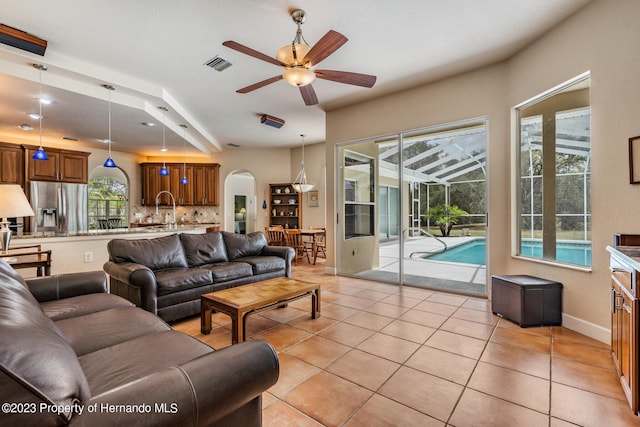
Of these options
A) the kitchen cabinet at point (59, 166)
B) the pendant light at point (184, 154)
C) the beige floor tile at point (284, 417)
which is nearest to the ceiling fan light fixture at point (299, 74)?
the beige floor tile at point (284, 417)

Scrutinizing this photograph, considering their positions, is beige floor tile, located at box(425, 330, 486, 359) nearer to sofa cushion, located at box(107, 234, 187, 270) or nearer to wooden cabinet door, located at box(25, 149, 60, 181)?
sofa cushion, located at box(107, 234, 187, 270)

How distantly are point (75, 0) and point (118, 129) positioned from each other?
3.63m

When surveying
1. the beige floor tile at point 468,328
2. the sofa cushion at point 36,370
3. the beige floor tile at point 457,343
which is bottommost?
the beige floor tile at point 468,328

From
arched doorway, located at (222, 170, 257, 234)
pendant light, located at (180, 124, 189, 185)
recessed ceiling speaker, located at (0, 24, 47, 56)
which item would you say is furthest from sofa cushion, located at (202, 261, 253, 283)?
arched doorway, located at (222, 170, 257, 234)

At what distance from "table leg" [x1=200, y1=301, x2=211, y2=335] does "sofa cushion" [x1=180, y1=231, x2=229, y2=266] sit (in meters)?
1.15

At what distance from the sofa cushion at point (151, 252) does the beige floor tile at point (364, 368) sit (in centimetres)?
237

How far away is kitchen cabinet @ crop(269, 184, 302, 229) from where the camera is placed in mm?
8367

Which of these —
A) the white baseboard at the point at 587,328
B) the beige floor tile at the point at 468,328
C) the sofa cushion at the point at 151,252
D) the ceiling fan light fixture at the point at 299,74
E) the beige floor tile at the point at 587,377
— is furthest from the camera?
the sofa cushion at the point at 151,252

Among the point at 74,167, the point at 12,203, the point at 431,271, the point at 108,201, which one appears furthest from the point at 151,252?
the point at 108,201

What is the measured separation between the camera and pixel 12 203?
299 centimetres

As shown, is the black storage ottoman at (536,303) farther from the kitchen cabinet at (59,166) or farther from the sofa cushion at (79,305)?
the kitchen cabinet at (59,166)

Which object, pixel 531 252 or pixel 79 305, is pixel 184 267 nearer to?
pixel 79 305

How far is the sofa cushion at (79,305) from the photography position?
1988mm

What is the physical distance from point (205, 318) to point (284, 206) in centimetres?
590
